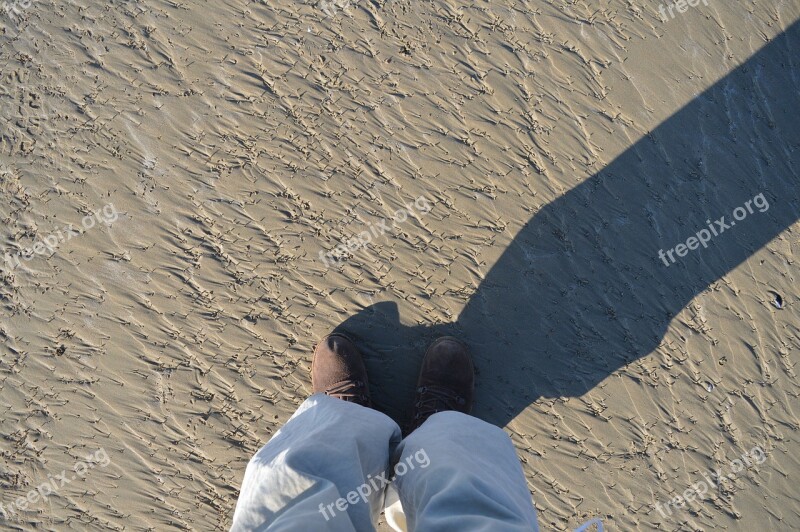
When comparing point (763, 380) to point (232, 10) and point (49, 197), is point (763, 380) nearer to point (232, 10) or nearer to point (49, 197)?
point (232, 10)

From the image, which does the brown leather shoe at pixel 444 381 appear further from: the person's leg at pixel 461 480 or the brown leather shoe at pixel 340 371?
the person's leg at pixel 461 480

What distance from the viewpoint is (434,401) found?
291 cm

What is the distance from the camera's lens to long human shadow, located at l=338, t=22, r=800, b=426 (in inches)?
121

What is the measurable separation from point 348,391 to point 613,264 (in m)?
1.86

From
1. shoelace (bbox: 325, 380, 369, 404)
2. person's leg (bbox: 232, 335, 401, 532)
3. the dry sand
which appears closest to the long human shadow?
the dry sand

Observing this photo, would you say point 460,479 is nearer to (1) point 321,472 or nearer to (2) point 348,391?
(1) point 321,472

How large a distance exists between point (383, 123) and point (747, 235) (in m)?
2.46

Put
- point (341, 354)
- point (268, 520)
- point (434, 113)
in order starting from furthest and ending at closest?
point (434, 113) < point (341, 354) < point (268, 520)

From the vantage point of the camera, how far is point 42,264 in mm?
3037

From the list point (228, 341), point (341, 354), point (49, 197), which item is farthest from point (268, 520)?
point (49, 197)

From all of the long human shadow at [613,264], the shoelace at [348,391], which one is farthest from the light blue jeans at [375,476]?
the long human shadow at [613,264]

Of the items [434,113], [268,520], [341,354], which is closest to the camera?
[268,520]

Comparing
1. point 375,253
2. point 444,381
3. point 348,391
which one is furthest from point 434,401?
point 375,253

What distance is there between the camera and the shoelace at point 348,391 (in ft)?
9.46
